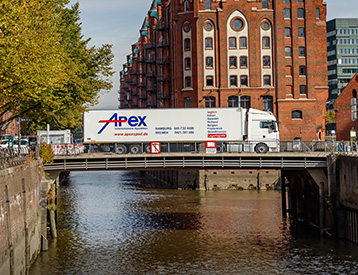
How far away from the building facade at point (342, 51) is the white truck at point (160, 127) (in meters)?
124

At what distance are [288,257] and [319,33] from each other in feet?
180

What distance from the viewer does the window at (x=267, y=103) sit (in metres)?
81.4

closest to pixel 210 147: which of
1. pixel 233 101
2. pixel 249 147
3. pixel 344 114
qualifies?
pixel 249 147

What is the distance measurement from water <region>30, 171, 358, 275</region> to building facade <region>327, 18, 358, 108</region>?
121 m

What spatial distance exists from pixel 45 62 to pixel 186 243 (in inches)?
626

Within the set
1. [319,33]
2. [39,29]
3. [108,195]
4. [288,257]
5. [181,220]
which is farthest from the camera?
[319,33]

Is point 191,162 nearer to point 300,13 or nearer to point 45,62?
point 45,62

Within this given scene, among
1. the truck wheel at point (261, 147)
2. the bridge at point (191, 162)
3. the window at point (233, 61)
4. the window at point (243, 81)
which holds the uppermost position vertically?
the window at point (233, 61)

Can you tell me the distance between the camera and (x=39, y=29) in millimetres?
38875

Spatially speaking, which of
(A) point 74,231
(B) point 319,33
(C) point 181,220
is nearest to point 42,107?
(A) point 74,231

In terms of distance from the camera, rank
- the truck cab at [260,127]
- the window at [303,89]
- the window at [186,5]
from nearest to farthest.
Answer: the truck cab at [260,127], the window at [303,89], the window at [186,5]

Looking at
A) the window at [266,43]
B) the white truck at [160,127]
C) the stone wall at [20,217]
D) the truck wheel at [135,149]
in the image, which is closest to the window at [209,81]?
the window at [266,43]

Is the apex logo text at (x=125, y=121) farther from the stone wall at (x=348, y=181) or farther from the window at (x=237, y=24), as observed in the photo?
the window at (x=237, y=24)

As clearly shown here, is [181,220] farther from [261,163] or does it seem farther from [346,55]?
[346,55]
